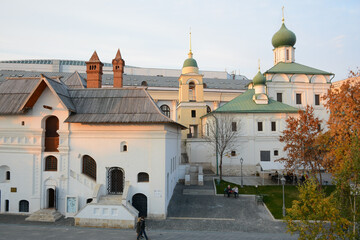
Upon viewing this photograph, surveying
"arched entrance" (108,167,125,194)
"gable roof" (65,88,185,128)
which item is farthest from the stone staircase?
"gable roof" (65,88,185,128)

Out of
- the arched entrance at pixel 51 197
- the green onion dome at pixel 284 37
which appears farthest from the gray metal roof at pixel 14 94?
the green onion dome at pixel 284 37

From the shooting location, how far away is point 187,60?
132 feet

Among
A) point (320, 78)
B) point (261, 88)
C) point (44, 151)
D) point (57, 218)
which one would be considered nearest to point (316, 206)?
point (57, 218)

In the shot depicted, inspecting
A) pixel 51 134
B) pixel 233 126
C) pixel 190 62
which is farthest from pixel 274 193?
pixel 190 62

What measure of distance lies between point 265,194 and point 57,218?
16754 millimetres

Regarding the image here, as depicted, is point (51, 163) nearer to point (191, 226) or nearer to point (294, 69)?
point (191, 226)

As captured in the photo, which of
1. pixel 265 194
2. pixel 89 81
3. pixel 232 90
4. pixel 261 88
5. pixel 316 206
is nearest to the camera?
pixel 316 206

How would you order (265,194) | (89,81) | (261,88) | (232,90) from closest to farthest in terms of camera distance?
1. (265,194)
2. (89,81)
3. (261,88)
4. (232,90)

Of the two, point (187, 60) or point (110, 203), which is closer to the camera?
point (110, 203)

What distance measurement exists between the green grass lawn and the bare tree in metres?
5.44

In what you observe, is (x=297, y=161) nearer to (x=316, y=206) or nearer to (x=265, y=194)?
(x=265, y=194)

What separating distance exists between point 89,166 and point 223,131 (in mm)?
17858

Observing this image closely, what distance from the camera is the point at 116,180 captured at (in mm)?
18703

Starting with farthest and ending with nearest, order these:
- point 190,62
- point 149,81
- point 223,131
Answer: point 149,81 → point 190,62 → point 223,131
